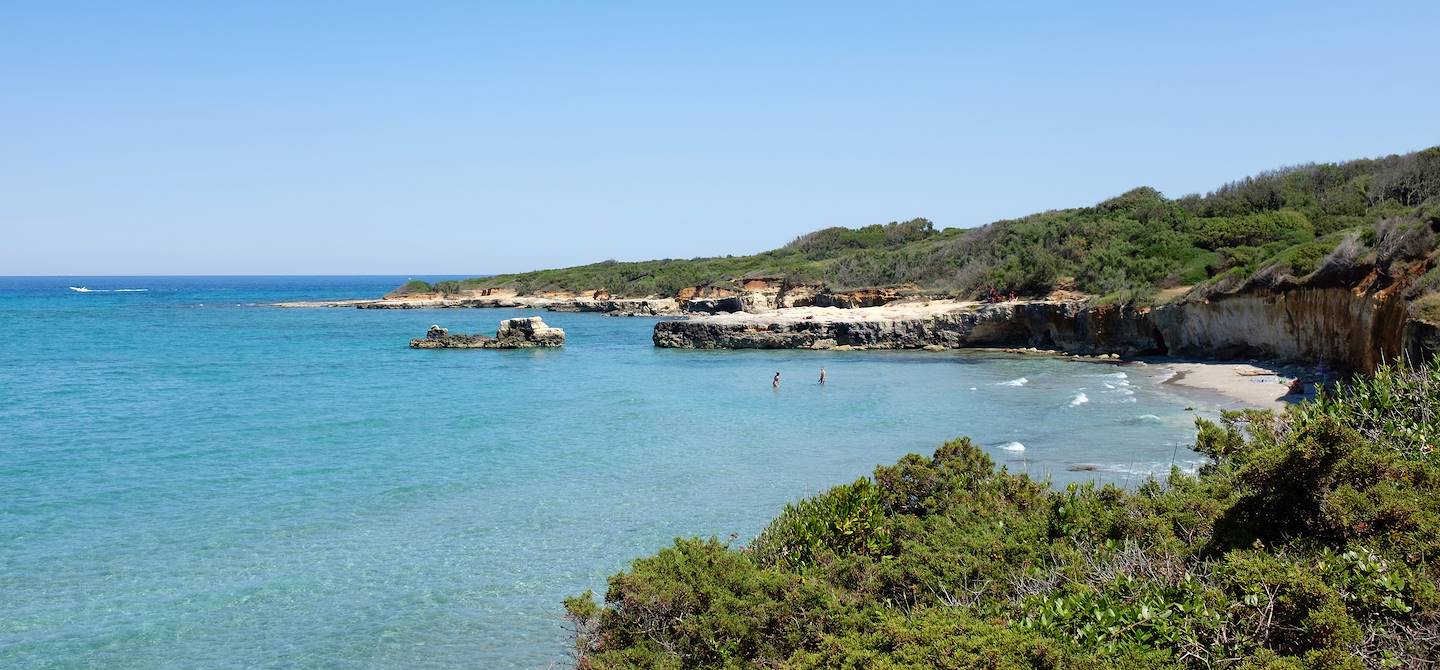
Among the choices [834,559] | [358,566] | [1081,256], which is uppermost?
[1081,256]

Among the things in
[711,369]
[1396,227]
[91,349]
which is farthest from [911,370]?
[91,349]

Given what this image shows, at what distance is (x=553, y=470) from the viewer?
20.8m

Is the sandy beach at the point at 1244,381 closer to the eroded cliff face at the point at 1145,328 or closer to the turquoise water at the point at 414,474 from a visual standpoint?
→ the eroded cliff face at the point at 1145,328

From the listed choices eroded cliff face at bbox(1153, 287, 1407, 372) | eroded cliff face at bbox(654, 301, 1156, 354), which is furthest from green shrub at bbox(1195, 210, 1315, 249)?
eroded cliff face at bbox(1153, 287, 1407, 372)

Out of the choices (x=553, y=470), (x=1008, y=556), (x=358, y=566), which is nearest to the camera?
(x=1008, y=556)

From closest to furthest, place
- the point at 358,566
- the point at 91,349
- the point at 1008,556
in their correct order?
the point at 1008,556 → the point at 358,566 → the point at 91,349

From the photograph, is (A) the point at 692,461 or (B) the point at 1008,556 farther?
(A) the point at 692,461

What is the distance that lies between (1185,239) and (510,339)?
122 feet

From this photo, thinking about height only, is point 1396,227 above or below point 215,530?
above

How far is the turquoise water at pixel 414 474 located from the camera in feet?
39.3

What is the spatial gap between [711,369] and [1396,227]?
25907 mm

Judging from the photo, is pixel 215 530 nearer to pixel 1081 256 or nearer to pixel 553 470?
pixel 553 470

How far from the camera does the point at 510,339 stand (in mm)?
54812

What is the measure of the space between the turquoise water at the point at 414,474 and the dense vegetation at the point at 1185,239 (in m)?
8.13
